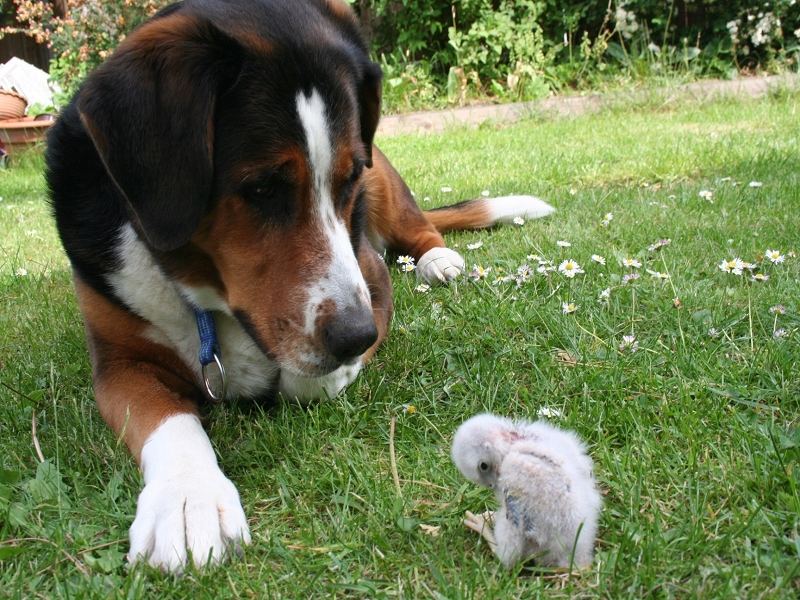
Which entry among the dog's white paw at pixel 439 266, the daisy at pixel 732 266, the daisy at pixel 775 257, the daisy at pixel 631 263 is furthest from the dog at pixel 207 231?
the daisy at pixel 775 257

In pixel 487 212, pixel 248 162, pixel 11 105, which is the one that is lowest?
pixel 11 105

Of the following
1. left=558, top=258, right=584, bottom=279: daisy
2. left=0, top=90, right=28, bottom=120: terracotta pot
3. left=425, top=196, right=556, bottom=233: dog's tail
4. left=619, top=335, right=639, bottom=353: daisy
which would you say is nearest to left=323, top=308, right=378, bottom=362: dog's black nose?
left=619, top=335, right=639, bottom=353: daisy

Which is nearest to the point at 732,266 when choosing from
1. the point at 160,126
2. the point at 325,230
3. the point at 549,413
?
the point at 549,413

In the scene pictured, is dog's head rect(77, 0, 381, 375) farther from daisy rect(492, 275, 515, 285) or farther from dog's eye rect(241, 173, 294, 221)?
daisy rect(492, 275, 515, 285)

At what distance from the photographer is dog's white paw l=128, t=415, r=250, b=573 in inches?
59.6

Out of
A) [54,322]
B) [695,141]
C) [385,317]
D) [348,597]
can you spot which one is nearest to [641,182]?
[695,141]

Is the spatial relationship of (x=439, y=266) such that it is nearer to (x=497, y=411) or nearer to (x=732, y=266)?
(x=732, y=266)

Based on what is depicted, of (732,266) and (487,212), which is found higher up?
(732,266)

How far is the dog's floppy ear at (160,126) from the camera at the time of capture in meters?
1.80

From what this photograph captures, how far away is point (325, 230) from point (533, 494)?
0.87m

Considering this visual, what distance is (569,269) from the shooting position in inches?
116

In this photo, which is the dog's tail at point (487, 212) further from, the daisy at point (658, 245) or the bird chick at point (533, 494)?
the bird chick at point (533, 494)

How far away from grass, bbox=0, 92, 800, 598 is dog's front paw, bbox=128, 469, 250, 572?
4cm

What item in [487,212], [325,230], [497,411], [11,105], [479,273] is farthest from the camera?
[11,105]
